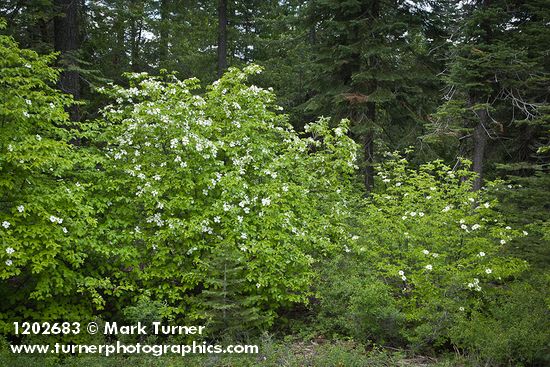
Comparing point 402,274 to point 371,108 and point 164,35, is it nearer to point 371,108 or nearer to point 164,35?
point 371,108

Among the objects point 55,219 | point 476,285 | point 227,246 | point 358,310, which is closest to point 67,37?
point 55,219

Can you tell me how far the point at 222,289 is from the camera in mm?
5902

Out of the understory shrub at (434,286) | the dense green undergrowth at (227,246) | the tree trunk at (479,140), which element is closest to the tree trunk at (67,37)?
the dense green undergrowth at (227,246)

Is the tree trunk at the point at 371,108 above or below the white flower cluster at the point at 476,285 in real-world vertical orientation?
above

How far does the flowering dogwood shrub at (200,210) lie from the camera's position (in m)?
6.04

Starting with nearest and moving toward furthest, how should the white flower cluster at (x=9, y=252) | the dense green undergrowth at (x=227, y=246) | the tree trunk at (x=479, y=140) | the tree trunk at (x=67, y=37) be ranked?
the white flower cluster at (x=9, y=252) < the dense green undergrowth at (x=227, y=246) < the tree trunk at (x=67, y=37) < the tree trunk at (x=479, y=140)

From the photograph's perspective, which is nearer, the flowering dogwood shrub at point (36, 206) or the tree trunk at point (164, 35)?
the flowering dogwood shrub at point (36, 206)

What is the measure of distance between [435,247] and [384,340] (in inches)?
63.8

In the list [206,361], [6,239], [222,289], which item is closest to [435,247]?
[222,289]

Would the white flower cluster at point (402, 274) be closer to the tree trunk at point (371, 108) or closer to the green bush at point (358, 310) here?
the green bush at point (358, 310)

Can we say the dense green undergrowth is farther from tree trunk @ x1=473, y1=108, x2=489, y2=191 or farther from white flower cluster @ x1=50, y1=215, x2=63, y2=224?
tree trunk @ x1=473, y1=108, x2=489, y2=191

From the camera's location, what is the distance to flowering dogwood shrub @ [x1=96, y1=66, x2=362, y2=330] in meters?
6.04

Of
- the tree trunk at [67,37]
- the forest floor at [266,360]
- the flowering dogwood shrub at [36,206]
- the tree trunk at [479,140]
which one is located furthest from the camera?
the tree trunk at [479,140]

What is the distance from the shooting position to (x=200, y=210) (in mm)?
6215
